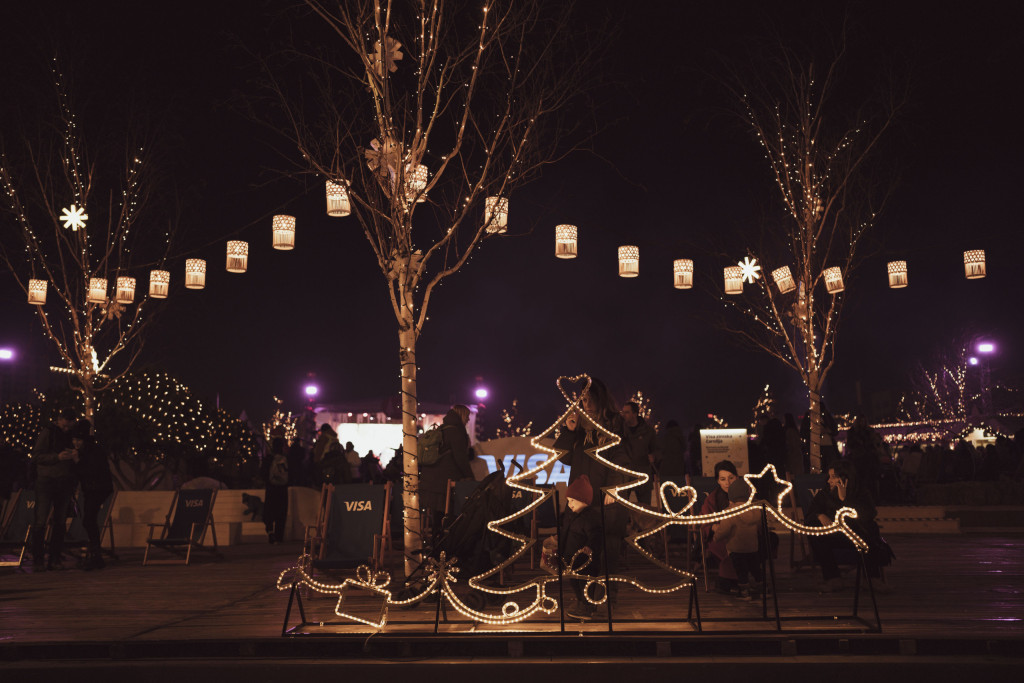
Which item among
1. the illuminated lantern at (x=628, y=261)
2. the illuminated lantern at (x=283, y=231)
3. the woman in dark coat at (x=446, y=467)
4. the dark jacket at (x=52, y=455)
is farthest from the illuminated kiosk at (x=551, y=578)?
the illuminated lantern at (x=628, y=261)

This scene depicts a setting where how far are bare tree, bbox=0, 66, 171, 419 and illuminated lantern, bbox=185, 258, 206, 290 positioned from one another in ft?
3.43

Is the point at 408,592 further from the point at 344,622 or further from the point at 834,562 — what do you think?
the point at 834,562

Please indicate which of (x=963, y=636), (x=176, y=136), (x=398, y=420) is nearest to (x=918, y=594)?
(x=963, y=636)

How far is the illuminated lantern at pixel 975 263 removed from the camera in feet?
49.9

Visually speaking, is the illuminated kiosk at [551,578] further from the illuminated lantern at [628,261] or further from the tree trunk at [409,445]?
the illuminated lantern at [628,261]

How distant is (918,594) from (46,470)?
9677 mm

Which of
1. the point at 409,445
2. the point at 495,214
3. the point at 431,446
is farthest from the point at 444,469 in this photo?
the point at 495,214

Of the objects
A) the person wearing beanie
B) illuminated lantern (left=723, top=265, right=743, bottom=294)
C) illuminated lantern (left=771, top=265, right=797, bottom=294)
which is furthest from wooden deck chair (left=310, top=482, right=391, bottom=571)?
illuminated lantern (left=723, top=265, right=743, bottom=294)

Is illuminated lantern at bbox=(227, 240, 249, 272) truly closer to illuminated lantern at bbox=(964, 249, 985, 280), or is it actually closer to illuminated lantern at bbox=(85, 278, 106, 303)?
illuminated lantern at bbox=(85, 278, 106, 303)

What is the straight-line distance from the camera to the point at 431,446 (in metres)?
9.57

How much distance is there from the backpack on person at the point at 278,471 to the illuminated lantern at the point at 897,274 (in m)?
10.9

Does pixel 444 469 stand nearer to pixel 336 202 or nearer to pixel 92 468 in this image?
pixel 336 202

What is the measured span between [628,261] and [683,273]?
4.63 ft

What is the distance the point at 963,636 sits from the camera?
578 centimetres
